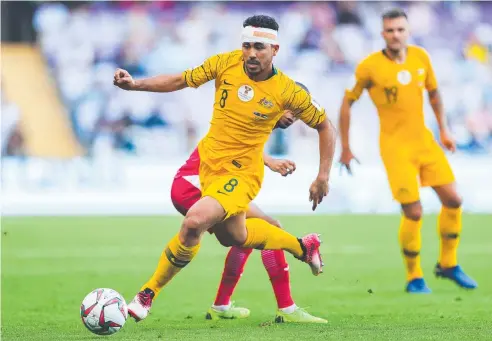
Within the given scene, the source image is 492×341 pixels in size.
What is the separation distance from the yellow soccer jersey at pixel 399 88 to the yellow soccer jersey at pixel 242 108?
2.72 m

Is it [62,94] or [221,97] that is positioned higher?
[221,97]

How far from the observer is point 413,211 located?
994cm

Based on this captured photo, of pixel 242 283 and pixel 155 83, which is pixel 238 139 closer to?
pixel 155 83

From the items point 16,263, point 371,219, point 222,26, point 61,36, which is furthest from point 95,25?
point 16,263

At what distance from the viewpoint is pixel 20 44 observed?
2539 cm

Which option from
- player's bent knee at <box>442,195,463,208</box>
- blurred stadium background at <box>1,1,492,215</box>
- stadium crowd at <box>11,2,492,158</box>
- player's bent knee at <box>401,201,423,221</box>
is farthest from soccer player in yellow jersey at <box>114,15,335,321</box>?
stadium crowd at <box>11,2,492,158</box>

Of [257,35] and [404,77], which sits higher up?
[257,35]

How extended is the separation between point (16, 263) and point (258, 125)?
6405 millimetres

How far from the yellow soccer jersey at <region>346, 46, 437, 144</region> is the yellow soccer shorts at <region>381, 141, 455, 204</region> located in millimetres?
142

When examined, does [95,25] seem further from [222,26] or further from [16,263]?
[16,263]

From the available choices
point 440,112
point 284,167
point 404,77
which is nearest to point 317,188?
point 284,167

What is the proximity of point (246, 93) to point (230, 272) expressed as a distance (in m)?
1.63

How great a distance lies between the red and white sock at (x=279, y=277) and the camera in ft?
25.9

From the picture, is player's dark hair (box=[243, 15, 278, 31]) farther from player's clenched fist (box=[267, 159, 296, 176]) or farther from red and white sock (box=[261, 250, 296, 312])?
red and white sock (box=[261, 250, 296, 312])
